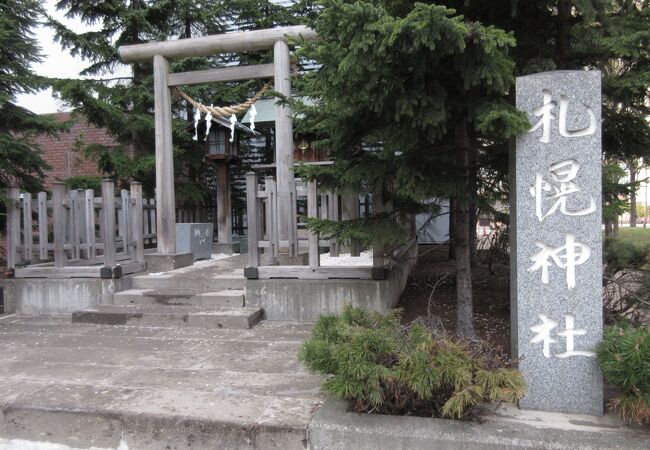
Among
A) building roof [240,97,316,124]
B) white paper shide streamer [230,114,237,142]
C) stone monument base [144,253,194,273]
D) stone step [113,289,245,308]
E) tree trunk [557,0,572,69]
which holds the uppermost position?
building roof [240,97,316,124]

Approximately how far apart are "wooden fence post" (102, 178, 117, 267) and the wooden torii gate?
0.95m

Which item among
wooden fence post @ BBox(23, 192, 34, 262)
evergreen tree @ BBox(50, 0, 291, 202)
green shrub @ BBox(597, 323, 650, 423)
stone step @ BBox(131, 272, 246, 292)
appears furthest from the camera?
evergreen tree @ BBox(50, 0, 291, 202)

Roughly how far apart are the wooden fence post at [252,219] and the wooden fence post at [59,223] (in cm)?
282

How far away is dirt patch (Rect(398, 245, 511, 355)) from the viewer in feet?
16.5

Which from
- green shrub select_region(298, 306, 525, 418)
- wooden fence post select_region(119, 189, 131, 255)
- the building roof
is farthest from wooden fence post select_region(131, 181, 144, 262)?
green shrub select_region(298, 306, 525, 418)

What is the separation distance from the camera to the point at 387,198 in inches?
202

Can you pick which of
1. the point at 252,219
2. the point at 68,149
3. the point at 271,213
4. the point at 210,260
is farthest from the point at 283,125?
the point at 68,149

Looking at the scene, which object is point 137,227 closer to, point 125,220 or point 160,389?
point 125,220

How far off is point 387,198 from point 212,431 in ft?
9.28

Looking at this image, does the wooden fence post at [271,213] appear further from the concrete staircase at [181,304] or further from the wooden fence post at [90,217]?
the wooden fence post at [90,217]

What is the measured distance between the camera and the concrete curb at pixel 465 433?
2895 millimetres

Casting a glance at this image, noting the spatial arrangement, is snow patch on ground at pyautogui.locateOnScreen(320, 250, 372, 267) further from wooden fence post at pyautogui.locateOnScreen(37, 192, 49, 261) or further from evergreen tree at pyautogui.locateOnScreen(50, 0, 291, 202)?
evergreen tree at pyautogui.locateOnScreen(50, 0, 291, 202)

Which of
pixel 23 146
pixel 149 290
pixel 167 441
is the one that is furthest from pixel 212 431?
pixel 23 146

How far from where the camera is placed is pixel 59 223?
23.0ft
